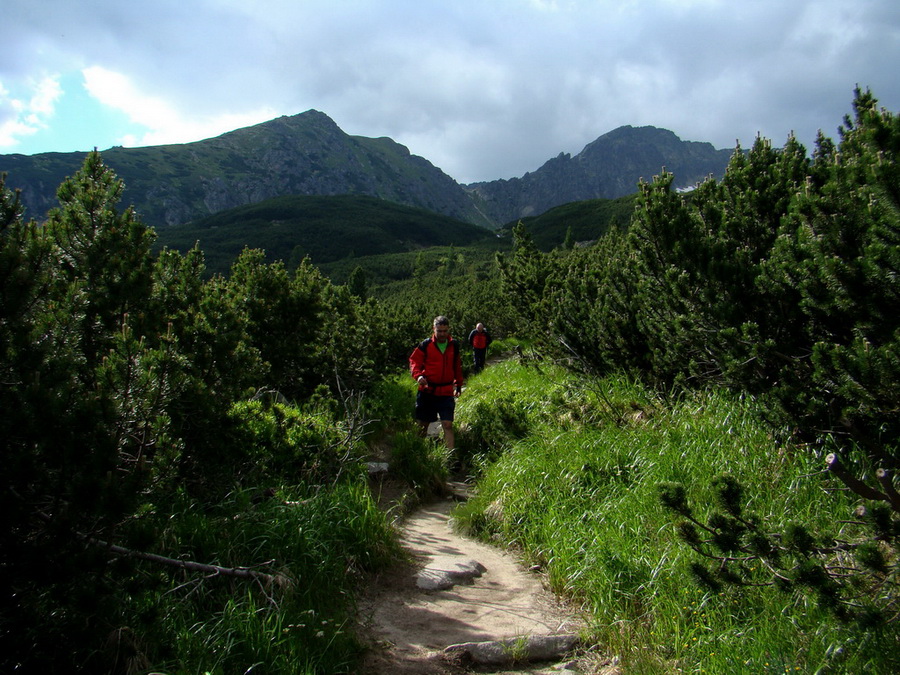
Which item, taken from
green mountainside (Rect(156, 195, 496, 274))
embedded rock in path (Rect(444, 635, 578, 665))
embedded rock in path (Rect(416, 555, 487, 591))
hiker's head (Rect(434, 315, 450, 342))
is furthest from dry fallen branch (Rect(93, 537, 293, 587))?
green mountainside (Rect(156, 195, 496, 274))

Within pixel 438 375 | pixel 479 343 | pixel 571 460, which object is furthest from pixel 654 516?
pixel 479 343

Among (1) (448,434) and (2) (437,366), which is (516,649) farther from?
(2) (437,366)

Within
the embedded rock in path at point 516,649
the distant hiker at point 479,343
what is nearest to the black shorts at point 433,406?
the embedded rock in path at point 516,649

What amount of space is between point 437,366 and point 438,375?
0.44 ft

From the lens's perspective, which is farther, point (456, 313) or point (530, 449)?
point (456, 313)

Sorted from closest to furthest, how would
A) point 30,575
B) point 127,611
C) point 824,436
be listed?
1. point 30,575
2. point 127,611
3. point 824,436

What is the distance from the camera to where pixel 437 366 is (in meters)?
7.42

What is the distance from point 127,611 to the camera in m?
2.54

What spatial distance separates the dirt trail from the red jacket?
10.1 feet

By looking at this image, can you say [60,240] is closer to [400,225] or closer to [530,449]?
[530,449]

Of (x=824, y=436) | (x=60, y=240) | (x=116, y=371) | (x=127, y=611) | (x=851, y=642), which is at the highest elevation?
(x=60, y=240)

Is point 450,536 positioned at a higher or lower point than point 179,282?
lower

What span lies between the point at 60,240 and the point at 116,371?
1733 mm

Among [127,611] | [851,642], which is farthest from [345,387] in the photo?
[851,642]
